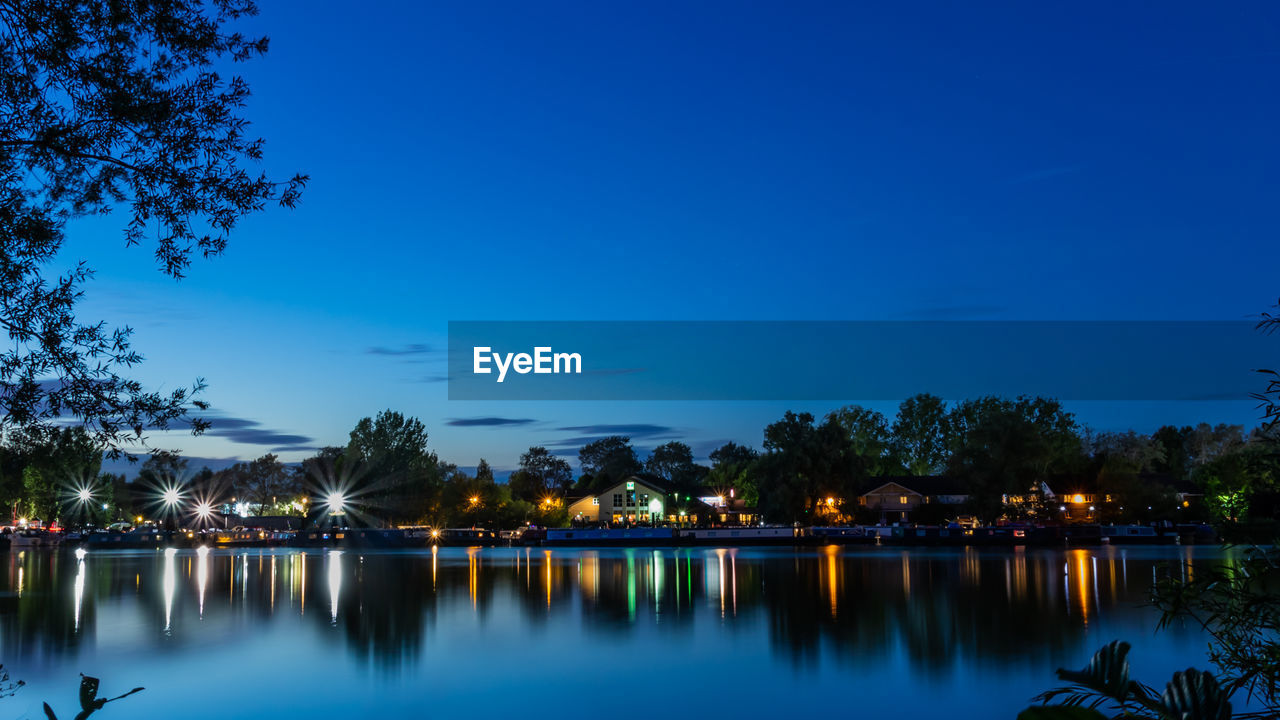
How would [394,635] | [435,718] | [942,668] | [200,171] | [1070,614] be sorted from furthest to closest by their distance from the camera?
1. [1070,614]
2. [394,635]
3. [942,668]
4. [435,718]
5. [200,171]

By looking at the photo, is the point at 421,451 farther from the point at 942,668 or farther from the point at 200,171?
the point at 200,171

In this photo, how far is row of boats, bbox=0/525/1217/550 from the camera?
3049 inches

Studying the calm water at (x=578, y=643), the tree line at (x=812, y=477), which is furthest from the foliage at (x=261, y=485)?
the calm water at (x=578, y=643)

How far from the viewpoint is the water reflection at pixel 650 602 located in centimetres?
2241

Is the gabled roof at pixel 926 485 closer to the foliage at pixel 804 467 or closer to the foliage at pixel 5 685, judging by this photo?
the foliage at pixel 804 467

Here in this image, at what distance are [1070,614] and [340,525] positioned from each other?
77347 millimetres

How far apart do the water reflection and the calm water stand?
14 centimetres

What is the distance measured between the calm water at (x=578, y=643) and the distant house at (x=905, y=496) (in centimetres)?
5647

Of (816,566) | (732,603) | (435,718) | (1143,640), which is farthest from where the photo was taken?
(816,566)

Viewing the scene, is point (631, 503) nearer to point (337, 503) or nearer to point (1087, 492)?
point (337, 503)

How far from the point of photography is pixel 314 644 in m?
22.8

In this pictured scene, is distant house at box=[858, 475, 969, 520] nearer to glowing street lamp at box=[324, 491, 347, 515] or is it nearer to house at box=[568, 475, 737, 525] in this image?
house at box=[568, 475, 737, 525]

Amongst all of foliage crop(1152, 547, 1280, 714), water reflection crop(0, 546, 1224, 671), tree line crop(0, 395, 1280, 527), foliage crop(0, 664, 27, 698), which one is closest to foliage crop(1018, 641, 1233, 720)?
foliage crop(1152, 547, 1280, 714)

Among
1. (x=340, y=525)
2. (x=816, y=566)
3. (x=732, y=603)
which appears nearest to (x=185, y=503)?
(x=340, y=525)
